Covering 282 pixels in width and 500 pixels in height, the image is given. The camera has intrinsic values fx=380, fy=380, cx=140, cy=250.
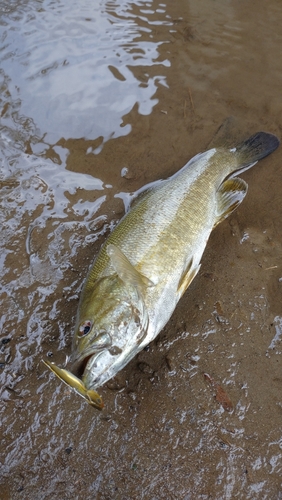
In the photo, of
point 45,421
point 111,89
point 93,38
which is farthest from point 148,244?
point 93,38

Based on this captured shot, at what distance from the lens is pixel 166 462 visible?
3211 millimetres

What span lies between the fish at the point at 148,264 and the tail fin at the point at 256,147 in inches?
0.5

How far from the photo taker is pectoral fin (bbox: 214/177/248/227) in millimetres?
4031

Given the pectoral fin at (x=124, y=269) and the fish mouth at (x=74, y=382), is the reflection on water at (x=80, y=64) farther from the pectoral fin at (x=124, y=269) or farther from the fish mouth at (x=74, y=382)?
the fish mouth at (x=74, y=382)

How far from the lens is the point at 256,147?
14.6ft

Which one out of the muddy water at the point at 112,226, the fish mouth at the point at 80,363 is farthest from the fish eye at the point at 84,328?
the muddy water at the point at 112,226

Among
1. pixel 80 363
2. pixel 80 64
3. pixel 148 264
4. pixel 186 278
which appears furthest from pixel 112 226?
pixel 80 64

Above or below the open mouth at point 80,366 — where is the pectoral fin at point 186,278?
below

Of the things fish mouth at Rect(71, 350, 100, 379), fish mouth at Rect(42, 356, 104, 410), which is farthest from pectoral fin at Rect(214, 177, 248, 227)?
fish mouth at Rect(42, 356, 104, 410)

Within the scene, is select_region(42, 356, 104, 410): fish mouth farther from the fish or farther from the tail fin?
the tail fin

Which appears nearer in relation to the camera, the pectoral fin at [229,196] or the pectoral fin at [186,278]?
the pectoral fin at [186,278]

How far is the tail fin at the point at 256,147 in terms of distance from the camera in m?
4.42

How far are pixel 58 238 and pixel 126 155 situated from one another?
1.36 m

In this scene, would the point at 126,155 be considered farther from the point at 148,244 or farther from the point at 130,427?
the point at 130,427
